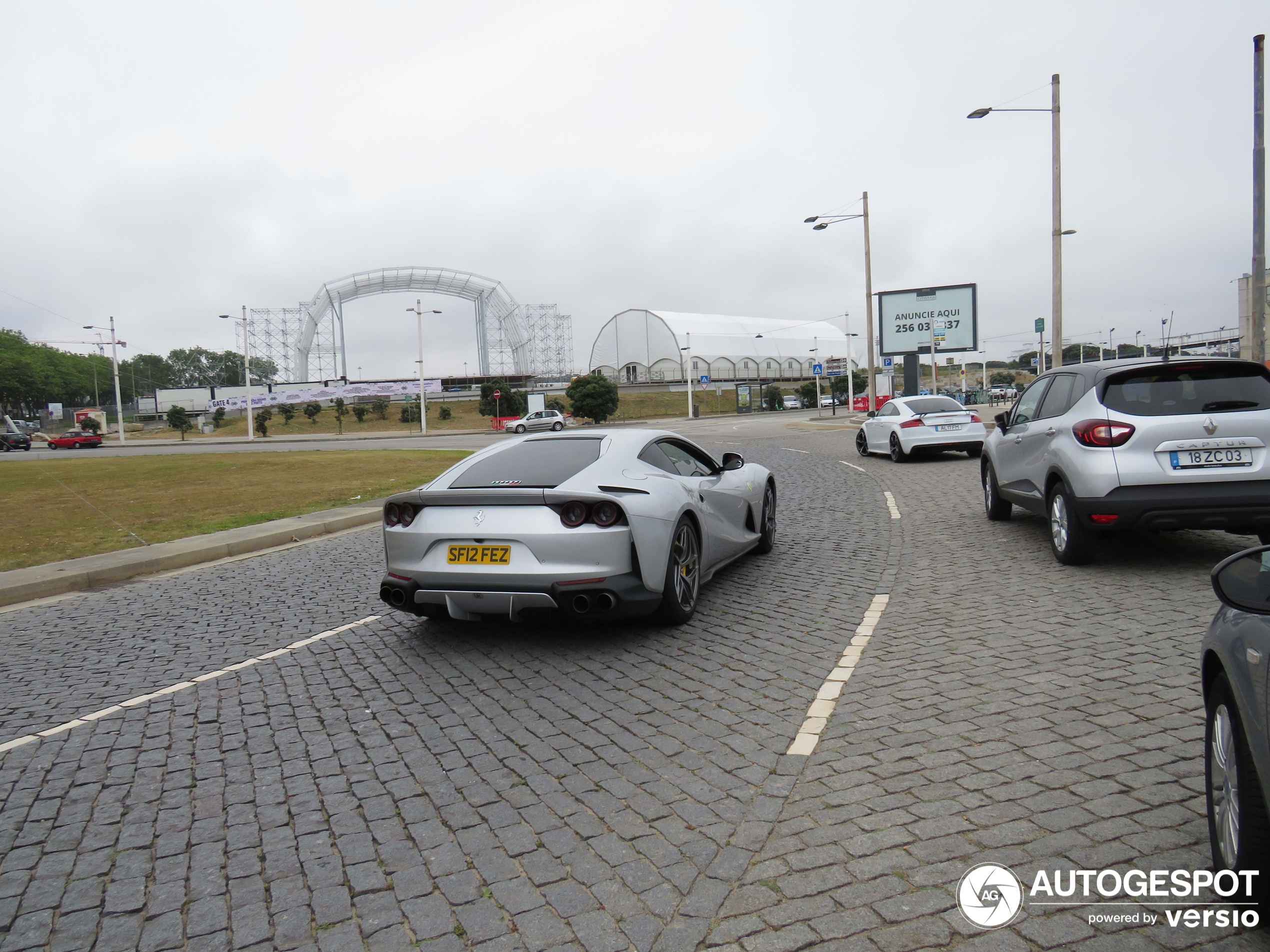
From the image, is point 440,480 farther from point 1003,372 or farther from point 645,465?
point 1003,372

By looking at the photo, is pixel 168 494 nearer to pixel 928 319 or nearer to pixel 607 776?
pixel 607 776

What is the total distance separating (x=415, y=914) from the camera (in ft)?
8.71

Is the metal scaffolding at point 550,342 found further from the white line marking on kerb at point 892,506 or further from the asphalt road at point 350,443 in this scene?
the white line marking on kerb at point 892,506

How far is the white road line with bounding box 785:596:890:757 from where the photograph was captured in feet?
12.6

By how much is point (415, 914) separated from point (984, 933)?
5.54 ft

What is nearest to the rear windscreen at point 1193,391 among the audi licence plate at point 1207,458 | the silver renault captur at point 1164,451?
the silver renault captur at point 1164,451

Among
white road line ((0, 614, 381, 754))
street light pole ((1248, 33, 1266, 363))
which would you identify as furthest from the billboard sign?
white road line ((0, 614, 381, 754))

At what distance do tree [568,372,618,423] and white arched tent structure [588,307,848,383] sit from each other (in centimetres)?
2735

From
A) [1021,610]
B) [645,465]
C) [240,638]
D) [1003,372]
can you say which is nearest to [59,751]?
[240,638]

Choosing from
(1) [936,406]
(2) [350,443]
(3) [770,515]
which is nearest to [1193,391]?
(3) [770,515]

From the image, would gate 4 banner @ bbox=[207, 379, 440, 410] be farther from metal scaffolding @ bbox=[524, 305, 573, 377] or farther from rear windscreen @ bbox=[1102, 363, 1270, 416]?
rear windscreen @ bbox=[1102, 363, 1270, 416]

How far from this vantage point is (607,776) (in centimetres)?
359

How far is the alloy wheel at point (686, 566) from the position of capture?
5.83 metres

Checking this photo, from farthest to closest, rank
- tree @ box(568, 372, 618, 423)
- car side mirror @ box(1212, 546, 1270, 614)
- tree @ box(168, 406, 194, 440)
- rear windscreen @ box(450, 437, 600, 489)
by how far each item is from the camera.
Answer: tree @ box(168, 406, 194, 440), tree @ box(568, 372, 618, 423), rear windscreen @ box(450, 437, 600, 489), car side mirror @ box(1212, 546, 1270, 614)
